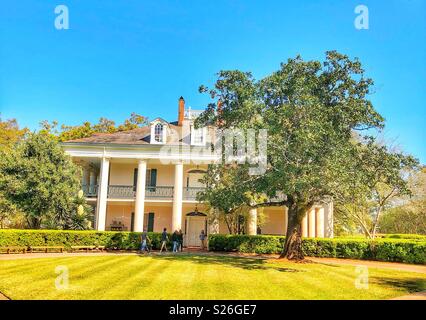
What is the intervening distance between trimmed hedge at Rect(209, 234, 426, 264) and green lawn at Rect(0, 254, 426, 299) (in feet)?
20.2

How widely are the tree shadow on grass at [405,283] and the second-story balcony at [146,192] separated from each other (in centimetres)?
1834

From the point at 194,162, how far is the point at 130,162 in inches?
244

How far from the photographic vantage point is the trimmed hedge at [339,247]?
2178cm

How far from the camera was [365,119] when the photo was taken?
1722cm

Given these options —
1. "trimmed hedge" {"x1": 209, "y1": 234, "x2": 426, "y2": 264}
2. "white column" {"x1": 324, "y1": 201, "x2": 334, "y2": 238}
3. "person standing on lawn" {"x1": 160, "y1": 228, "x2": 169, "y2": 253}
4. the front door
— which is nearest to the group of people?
"person standing on lawn" {"x1": 160, "y1": 228, "x2": 169, "y2": 253}

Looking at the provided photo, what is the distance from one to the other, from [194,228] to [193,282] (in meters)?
20.1

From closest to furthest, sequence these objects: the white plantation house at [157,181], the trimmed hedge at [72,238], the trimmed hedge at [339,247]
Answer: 1. the trimmed hedge at [339,247]
2. the trimmed hedge at [72,238]
3. the white plantation house at [157,181]

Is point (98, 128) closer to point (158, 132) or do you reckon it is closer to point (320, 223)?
point (158, 132)

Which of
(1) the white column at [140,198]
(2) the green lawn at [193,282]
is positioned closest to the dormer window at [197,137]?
(1) the white column at [140,198]

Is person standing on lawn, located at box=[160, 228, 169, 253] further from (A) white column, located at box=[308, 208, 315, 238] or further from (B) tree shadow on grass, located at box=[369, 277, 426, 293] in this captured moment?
(B) tree shadow on grass, located at box=[369, 277, 426, 293]

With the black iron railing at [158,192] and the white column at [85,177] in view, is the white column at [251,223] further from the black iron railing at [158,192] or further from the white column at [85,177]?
the white column at [85,177]

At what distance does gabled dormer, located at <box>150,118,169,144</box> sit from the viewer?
2952 cm
